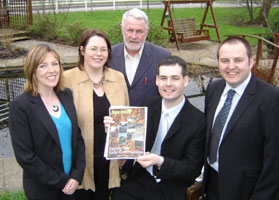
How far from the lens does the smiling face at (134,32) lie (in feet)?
11.5

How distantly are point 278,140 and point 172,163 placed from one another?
2.88 ft

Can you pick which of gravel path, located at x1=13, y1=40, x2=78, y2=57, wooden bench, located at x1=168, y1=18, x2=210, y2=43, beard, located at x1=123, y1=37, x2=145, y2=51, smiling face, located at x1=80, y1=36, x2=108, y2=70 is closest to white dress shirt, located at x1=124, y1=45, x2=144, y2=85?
beard, located at x1=123, y1=37, x2=145, y2=51

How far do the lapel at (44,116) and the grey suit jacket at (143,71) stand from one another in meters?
1.22

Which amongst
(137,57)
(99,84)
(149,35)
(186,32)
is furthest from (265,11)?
(99,84)

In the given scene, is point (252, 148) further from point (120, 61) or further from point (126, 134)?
point (120, 61)

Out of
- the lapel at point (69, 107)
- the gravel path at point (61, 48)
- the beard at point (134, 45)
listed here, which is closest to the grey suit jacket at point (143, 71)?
the beard at point (134, 45)

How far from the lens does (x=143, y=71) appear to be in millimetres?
3691

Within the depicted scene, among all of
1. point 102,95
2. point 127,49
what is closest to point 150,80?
point 127,49

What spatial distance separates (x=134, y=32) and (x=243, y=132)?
1699 mm

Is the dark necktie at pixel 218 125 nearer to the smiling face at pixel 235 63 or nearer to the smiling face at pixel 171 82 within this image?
the smiling face at pixel 235 63

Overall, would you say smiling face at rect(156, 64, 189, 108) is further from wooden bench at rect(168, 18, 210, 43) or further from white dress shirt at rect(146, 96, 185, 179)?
wooden bench at rect(168, 18, 210, 43)

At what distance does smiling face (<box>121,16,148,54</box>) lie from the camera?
3.50 meters

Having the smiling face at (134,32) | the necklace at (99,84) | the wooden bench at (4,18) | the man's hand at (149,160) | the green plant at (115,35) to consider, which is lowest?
the man's hand at (149,160)

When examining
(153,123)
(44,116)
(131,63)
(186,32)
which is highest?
(186,32)
